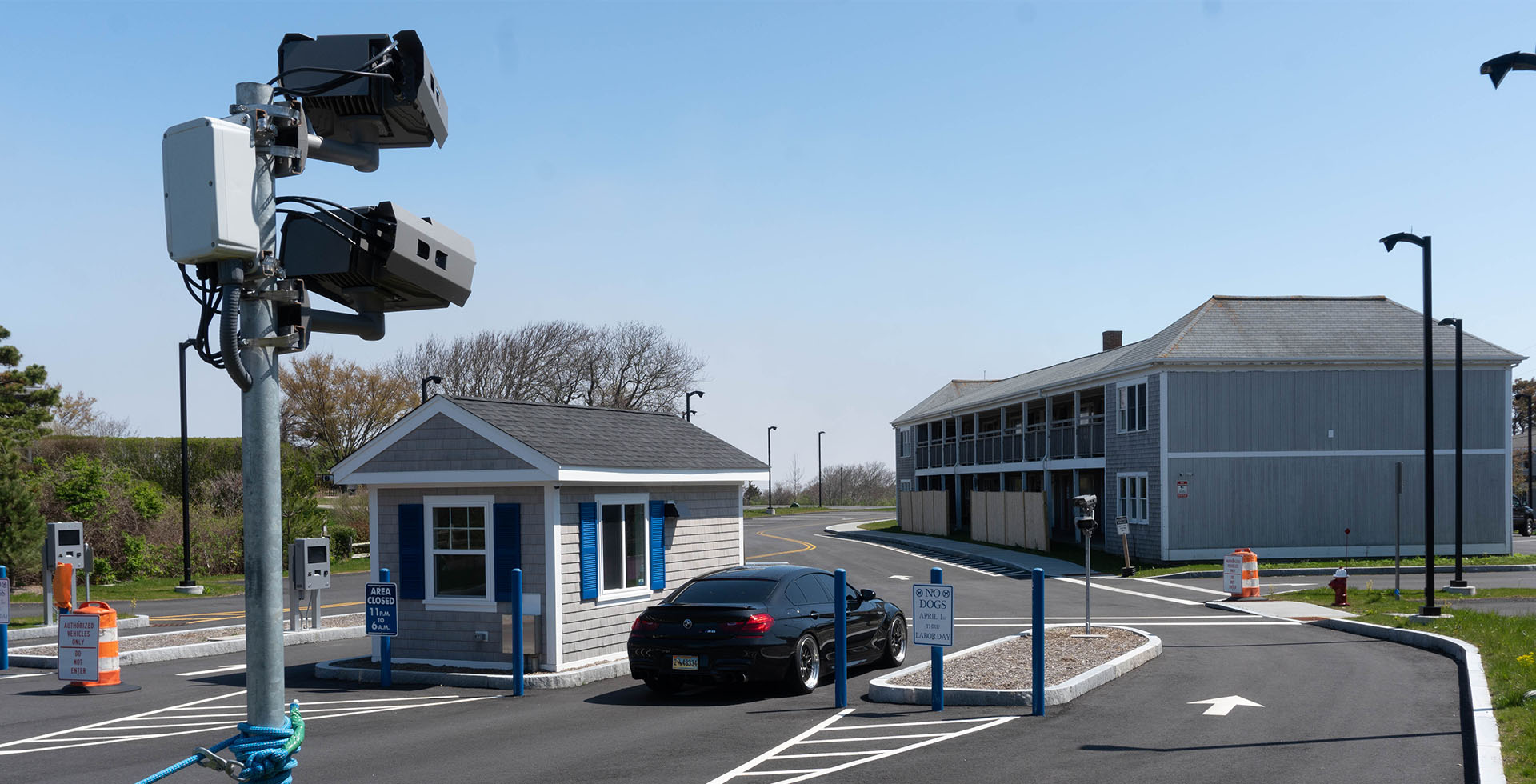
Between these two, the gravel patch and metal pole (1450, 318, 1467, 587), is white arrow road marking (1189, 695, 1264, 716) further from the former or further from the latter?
the gravel patch

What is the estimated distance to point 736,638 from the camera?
43.3ft

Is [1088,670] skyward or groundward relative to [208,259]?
groundward

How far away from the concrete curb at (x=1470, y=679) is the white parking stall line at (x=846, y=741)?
161 inches

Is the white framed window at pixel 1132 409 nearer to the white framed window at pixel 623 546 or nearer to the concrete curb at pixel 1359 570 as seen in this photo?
the concrete curb at pixel 1359 570

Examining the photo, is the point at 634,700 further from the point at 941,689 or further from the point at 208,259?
the point at 208,259

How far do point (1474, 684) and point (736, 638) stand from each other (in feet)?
25.9

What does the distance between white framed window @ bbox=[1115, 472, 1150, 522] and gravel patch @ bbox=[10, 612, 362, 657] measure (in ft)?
79.4

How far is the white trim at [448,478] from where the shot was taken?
15.2 m

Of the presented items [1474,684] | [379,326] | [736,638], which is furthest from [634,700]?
[379,326]

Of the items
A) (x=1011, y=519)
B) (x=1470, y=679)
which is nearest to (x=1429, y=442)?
(x=1470, y=679)

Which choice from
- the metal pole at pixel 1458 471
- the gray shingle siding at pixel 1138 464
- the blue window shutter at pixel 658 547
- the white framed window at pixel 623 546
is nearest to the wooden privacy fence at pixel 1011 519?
the gray shingle siding at pixel 1138 464

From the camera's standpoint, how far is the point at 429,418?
16.0 metres

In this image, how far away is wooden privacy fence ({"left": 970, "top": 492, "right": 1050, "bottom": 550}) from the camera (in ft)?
136

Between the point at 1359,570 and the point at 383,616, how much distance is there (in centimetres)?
2739
